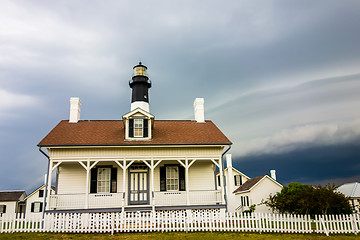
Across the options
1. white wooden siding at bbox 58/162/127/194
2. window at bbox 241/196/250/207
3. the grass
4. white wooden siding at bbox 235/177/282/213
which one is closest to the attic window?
white wooden siding at bbox 58/162/127/194

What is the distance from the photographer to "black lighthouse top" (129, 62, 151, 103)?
2291cm

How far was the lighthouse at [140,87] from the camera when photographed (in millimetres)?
22727

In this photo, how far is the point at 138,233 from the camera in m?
13.0

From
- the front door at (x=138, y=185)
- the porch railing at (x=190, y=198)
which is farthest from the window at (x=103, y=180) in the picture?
the porch railing at (x=190, y=198)

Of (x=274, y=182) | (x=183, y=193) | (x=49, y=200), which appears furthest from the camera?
(x=274, y=182)

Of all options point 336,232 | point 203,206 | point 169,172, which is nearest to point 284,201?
point 336,232

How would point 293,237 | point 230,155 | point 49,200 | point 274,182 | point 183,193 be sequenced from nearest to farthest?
1. point 293,237
2. point 49,200
3. point 183,193
4. point 274,182
5. point 230,155

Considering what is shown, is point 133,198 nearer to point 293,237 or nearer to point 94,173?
point 94,173

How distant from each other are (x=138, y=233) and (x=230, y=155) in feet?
73.9

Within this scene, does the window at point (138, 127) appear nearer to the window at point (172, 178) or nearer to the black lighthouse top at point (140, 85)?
the window at point (172, 178)

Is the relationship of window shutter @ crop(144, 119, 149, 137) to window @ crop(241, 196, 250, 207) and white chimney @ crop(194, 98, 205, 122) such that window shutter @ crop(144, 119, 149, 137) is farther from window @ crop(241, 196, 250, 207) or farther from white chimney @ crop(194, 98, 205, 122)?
window @ crop(241, 196, 250, 207)

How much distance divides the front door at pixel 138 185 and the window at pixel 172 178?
1355 millimetres

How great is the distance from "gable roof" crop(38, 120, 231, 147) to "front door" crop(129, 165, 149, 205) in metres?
2.01

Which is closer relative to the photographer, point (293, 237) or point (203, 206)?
point (293, 237)
